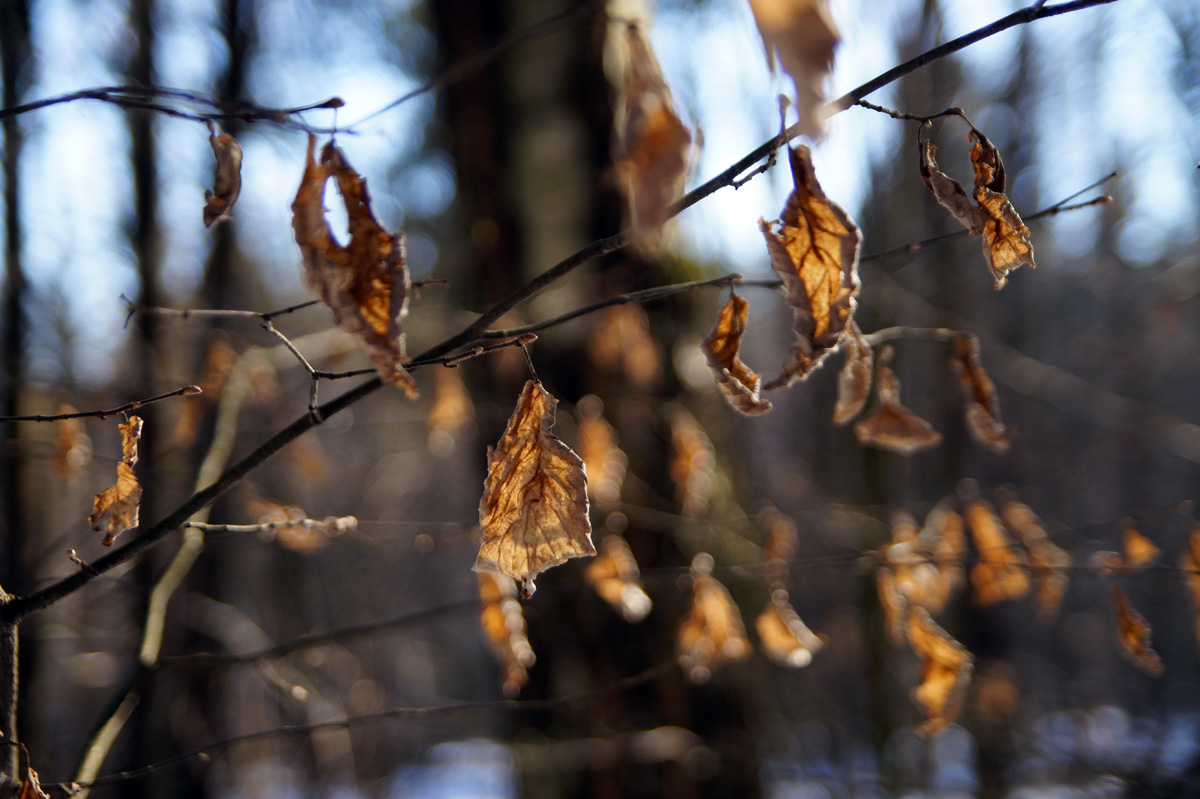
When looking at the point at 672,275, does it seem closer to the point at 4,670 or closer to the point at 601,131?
the point at 601,131

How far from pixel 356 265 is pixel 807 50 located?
0.41 meters

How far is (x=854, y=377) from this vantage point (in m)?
0.95

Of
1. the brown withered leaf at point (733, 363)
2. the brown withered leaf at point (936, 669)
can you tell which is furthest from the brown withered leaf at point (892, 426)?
the brown withered leaf at point (936, 669)

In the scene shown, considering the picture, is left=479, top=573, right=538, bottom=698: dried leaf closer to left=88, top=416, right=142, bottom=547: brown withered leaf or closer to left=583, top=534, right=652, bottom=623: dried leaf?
left=583, top=534, right=652, bottom=623: dried leaf

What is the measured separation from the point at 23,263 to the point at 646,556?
7.75ft

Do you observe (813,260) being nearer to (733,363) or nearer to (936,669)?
(733,363)

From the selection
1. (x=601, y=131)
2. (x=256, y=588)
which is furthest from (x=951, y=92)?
(x=256, y=588)

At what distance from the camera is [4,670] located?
833 mm

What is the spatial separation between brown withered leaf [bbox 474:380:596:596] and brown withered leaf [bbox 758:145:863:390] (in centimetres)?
25

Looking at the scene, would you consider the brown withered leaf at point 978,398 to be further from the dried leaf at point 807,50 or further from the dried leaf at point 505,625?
the dried leaf at point 505,625

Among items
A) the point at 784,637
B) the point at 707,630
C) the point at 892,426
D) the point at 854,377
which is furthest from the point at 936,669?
the point at 854,377

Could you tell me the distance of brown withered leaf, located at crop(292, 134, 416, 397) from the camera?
2.00ft

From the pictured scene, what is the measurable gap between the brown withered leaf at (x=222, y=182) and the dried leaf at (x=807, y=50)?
0.59 metres

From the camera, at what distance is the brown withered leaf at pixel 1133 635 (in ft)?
4.16
